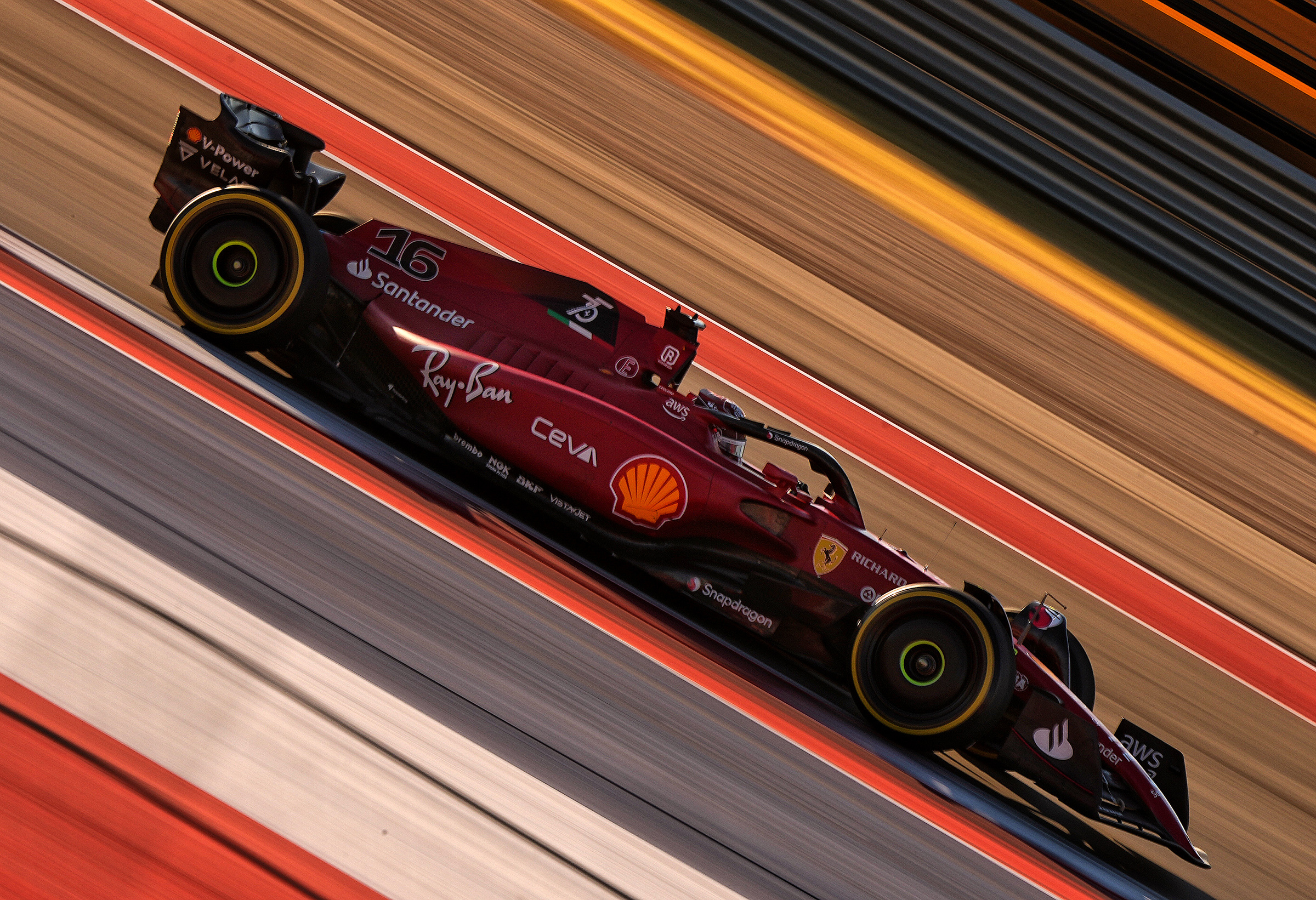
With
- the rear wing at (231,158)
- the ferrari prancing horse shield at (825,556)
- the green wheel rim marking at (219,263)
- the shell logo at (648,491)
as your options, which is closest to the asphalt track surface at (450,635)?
the green wheel rim marking at (219,263)

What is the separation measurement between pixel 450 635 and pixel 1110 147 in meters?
8.57

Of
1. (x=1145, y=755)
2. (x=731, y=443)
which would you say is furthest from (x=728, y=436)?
(x=1145, y=755)

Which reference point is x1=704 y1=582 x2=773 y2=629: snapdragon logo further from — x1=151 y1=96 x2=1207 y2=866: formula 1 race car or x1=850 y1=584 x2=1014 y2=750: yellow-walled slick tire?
x1=850 y1=584 x2=1014 y2=750: yellow-walled slick tire

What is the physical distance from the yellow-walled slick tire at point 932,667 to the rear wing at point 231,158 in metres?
3.58

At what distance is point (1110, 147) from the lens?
10.6 metres

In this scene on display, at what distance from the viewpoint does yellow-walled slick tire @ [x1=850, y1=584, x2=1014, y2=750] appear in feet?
17.2

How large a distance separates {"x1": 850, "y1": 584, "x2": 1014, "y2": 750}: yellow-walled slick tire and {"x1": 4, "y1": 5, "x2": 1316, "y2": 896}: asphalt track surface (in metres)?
1.64

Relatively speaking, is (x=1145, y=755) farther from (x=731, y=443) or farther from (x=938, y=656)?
(x=731, y=443)

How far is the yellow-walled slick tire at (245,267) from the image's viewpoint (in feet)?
17.4

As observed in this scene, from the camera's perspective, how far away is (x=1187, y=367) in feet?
34.4

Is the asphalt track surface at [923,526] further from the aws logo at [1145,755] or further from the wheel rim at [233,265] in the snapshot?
the wheel rim at [233,265]

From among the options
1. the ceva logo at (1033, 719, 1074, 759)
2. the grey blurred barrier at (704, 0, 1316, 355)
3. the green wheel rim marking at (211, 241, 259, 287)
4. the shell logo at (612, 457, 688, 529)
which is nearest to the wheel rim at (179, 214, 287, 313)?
the green wheel rim marking at (211, 241, 259, 287)

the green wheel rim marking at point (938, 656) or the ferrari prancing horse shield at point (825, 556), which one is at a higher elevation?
the ferrari prancing horse shield at point (825, 556)

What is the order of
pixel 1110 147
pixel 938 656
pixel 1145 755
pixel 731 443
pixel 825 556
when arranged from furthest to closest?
1. pixel 1110 147
2. pixel 1145 755
3. pixel 731 443
4. pixel 825 556
5. pixel 938 656
